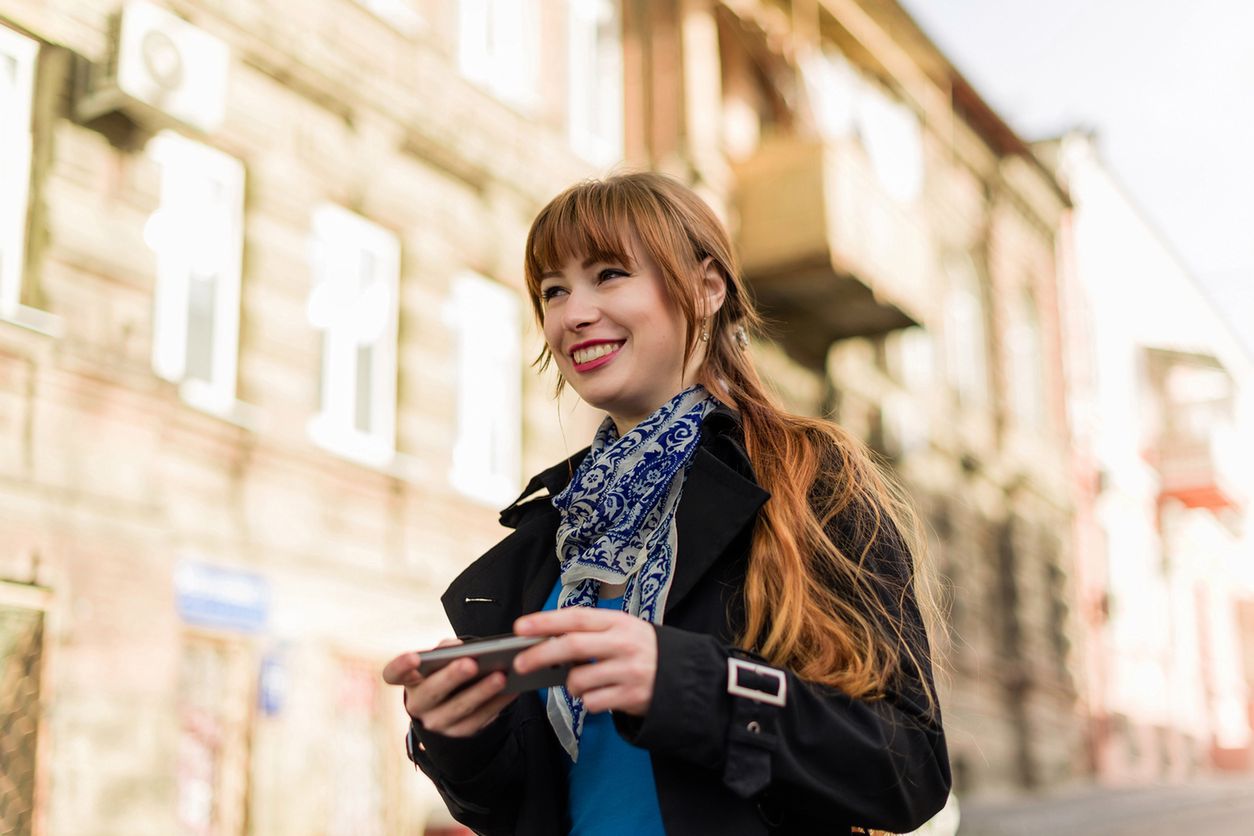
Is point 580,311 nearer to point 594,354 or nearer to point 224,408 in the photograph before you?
point 594,354

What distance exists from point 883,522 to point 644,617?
1.11 ft

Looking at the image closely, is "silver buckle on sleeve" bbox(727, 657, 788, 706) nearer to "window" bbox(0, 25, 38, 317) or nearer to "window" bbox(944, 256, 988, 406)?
"window" bbox(0, 25, 38, 317)

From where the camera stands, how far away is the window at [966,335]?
1733 cm

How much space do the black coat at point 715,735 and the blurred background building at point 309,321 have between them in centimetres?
35

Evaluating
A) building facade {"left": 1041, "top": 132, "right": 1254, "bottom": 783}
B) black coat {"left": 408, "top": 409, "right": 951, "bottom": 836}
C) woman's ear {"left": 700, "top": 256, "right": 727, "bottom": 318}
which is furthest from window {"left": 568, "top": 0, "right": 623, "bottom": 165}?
building facade {"left": 1041, "top": 132, "right": 1254, "bottom": 783}

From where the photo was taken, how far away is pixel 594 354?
7.27 ft

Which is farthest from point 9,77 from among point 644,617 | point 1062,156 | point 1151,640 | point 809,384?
point 1151,640

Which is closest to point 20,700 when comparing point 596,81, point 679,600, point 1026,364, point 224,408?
point 224,408

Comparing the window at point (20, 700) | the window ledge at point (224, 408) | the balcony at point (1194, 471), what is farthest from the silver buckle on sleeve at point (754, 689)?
the balcony at point (1194, 471)

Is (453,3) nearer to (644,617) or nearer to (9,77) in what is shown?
(9,77)

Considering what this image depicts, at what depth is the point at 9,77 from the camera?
5.46 meters

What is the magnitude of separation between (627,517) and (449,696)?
1.21 ft

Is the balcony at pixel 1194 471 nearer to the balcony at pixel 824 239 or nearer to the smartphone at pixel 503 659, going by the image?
the balcony at pixel 824 239

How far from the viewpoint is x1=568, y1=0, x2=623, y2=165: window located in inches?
390
